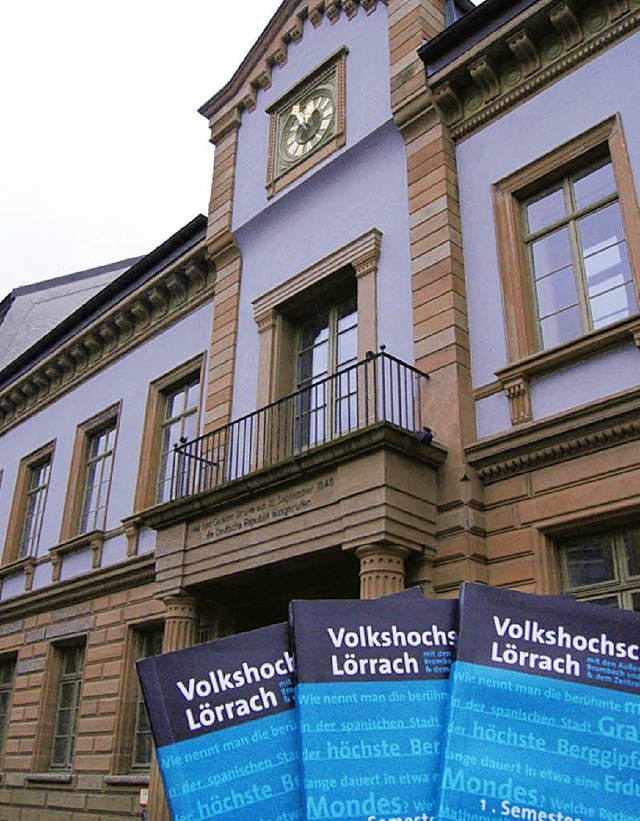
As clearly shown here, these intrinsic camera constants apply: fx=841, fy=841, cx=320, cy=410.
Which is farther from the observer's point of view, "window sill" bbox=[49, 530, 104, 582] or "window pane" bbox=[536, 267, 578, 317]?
"window sill" bbox=[49, 530, 104, 582]

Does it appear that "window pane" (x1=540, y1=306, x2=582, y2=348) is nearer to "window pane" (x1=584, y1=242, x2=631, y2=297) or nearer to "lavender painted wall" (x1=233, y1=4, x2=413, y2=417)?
"window pane" (x1=584, y1=242, x2=631, y2=297)

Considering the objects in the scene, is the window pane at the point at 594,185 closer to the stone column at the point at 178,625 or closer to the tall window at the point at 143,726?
the stone column at the point at 178,625

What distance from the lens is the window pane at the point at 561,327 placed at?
8641 millimetres

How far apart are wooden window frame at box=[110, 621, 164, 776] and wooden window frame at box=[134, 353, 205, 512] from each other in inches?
77.6

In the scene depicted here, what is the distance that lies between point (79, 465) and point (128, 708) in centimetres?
532

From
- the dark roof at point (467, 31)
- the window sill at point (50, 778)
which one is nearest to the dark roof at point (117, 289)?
the dark roof at point (467, 31)

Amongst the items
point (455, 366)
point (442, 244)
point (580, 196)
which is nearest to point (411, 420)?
point (455, 366)

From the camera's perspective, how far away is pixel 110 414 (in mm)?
15977

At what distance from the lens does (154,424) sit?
47.7ft

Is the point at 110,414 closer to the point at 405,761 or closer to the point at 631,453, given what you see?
the point at 631,453

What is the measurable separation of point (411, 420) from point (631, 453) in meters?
2.54

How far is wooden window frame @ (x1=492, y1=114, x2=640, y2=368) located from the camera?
810cm

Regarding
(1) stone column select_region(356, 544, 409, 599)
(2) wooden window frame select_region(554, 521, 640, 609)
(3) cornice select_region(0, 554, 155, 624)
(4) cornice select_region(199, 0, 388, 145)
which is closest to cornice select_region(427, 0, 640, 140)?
(4) cornice select_region(199, 0, 388, 145)

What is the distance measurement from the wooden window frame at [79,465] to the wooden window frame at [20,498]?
4.06 ft
